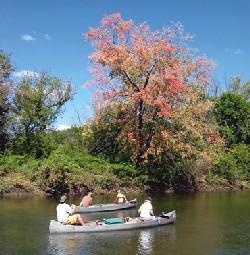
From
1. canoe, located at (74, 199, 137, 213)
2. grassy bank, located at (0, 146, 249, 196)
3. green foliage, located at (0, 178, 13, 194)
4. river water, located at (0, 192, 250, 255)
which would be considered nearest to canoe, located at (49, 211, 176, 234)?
river water, located at (0, 192, 250, 255)

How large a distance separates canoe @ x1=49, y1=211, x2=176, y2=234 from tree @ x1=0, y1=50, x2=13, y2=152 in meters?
28.7

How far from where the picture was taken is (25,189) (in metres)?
45.0

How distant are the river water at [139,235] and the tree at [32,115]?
640 inches

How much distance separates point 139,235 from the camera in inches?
1093

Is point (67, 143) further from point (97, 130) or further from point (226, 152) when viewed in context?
point (226, 152)

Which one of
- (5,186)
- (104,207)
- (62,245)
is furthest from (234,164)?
(62,245)

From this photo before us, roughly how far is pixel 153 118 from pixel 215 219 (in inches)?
722

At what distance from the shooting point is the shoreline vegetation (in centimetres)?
4725

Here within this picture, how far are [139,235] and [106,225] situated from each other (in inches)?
75.2

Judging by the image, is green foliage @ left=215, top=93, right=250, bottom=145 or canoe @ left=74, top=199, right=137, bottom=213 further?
green foliage @ left=215, top=93, right=250, bottom=145

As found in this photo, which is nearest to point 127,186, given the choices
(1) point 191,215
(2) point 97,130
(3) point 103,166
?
(3) point 103,166

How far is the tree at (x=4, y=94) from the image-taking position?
178 feet

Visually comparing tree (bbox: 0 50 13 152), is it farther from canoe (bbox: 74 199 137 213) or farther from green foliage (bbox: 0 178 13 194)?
canoe (bbox: 74 199 137 213)

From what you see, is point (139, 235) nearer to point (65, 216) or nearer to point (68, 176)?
point (65, 216)
